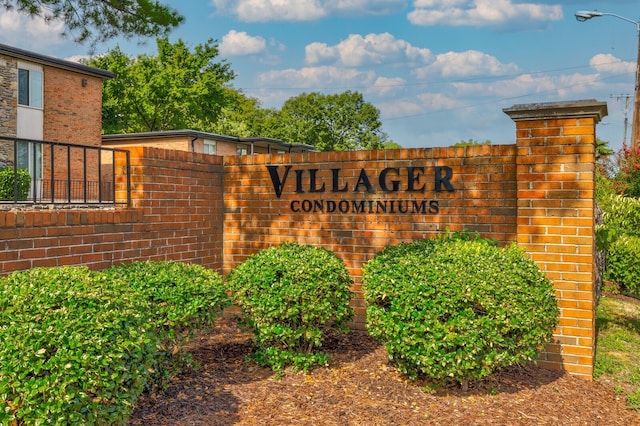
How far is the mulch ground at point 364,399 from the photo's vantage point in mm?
4891

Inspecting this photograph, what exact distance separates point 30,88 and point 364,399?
22.0m

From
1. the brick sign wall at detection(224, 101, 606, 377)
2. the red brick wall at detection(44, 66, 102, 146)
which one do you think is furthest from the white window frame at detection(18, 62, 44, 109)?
the brick sign wall at detection(224, 101, 606, 377)

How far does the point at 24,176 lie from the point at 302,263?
980 centimetres

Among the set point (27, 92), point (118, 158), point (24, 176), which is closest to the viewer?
point (118, 158)

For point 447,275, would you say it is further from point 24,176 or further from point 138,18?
point 24,176

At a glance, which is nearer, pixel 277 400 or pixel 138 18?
pixel 277 400

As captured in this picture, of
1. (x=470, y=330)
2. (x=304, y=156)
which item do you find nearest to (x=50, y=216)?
(x=304, y=156)

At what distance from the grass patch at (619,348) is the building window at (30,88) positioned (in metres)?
21.2

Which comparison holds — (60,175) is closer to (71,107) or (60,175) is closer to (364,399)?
(71,107)

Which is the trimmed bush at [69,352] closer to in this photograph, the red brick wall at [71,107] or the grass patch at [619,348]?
the grass patch at [619,348]

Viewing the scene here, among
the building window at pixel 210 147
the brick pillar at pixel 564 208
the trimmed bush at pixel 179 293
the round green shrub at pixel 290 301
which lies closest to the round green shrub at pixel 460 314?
the round green shrub at pixel 290 301

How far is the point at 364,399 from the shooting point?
5.29 m

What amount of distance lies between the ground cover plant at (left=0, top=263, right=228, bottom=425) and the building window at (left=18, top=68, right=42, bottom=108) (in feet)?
68.8

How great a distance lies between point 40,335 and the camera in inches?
140
